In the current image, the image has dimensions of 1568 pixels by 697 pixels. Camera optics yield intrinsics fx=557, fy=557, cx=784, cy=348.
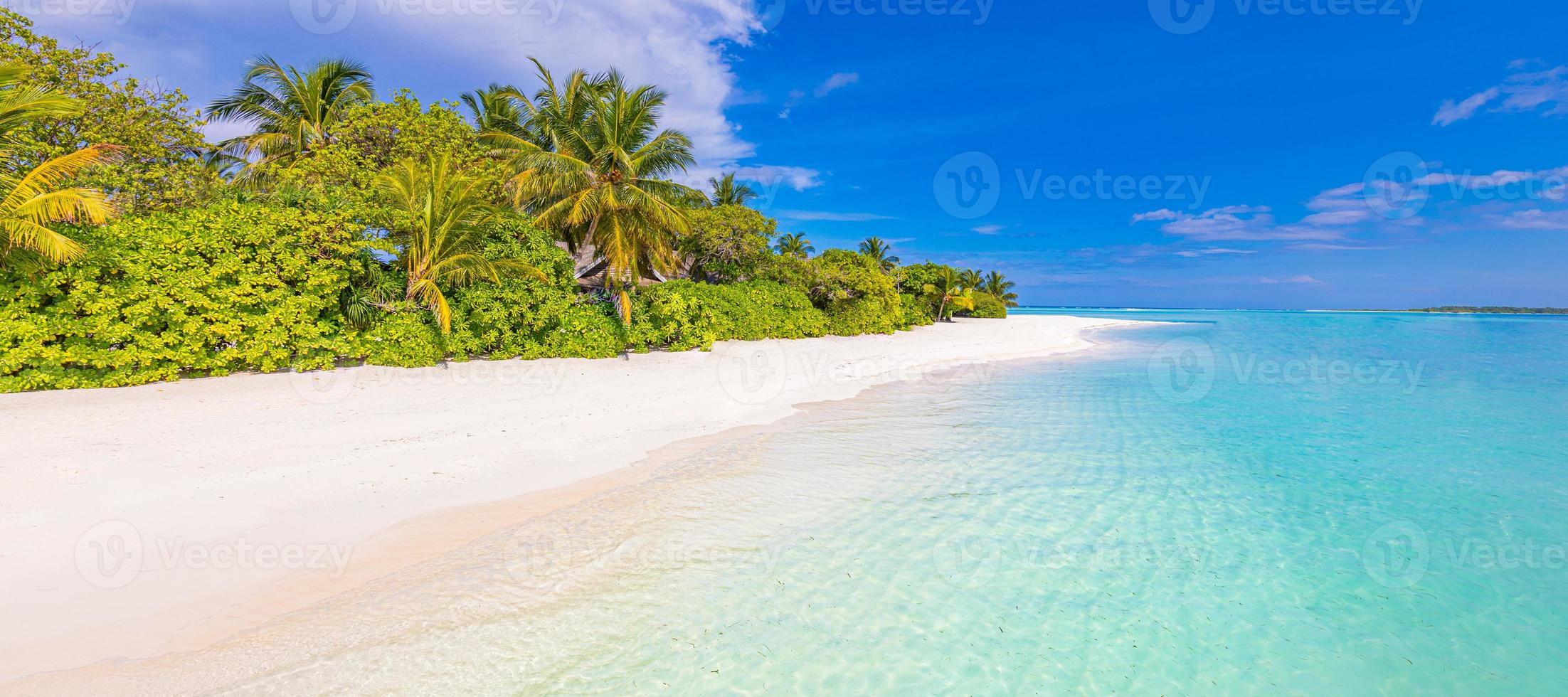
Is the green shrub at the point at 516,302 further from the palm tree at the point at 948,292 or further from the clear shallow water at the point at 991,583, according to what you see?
the palm tree at the point at 948,292

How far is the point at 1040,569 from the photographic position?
4.79 m

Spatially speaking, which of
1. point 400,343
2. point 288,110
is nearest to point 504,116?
point 288,110

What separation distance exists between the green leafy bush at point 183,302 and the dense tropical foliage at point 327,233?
0.11ft

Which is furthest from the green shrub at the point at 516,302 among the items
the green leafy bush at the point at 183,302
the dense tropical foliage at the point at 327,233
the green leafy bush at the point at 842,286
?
the green leafy bush at the point at 842,286

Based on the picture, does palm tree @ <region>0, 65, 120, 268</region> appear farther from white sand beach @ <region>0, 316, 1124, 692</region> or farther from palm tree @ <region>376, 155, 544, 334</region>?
palm tree @ <region>376, 155, 544, 334</region>

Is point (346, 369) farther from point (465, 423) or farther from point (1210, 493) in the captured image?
point (1210, 493)

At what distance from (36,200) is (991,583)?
13256 mm

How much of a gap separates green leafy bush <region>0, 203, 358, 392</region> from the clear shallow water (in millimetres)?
8672

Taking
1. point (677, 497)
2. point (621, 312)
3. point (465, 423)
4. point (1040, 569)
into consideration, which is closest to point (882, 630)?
point (1040, 569)

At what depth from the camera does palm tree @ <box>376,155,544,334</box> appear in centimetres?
1189

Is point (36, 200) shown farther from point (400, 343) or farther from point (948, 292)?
point (948, 292)

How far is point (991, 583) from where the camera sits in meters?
4.55

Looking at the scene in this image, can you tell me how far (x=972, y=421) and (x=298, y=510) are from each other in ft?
31.3

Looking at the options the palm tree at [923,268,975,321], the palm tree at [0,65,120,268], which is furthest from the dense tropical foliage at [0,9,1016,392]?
the palm tree at [923,268,975,321]
